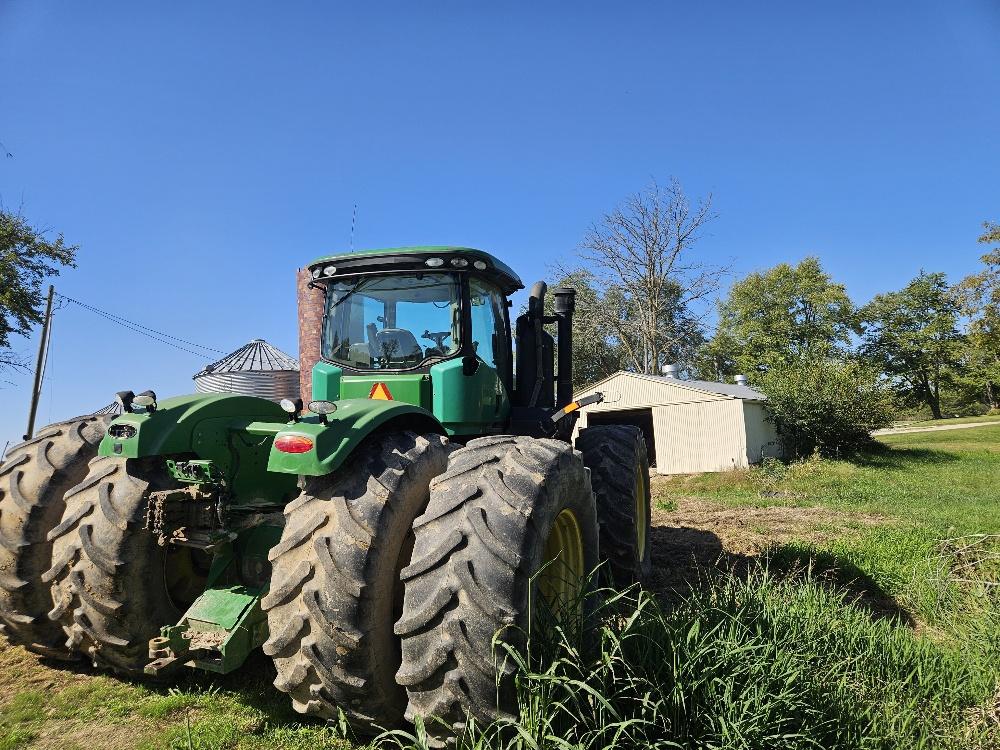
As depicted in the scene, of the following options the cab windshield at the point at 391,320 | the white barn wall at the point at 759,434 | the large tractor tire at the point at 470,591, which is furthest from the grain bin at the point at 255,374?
the white barn wall at the point at 759,434

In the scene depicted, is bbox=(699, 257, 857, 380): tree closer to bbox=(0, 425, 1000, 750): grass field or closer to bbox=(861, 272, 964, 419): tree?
bbox=(861, 272, 964, 419): tree

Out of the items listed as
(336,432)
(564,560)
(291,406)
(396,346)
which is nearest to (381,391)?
(396,346)

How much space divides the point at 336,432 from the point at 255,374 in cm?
790

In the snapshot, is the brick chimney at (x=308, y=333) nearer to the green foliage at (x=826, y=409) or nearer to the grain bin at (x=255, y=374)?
the grain bin at (x=255, y=374)

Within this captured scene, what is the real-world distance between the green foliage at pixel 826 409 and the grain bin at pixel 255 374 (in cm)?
1571

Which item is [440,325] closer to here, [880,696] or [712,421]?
[880,696]

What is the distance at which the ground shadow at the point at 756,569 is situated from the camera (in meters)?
5.30

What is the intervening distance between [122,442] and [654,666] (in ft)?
9.11

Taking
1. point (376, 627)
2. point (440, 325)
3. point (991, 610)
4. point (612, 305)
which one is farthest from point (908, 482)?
point (612, 305)

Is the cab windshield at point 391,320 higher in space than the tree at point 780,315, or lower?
lower

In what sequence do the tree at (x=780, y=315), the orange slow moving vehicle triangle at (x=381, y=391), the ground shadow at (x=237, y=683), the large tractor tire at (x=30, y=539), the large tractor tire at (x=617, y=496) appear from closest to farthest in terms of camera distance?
the ground shadow at (x=237, y=683)
the large tractor tire at (x=30, y=539)
the orange slow moving vehicle triangle at (x=381, y=391)
the large tractor tire at (x=617, y=496)
the tree at (x=780, y=315)

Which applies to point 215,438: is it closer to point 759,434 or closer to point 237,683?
point 237,683

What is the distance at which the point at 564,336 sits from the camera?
5.43m

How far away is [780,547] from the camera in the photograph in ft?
23.8
